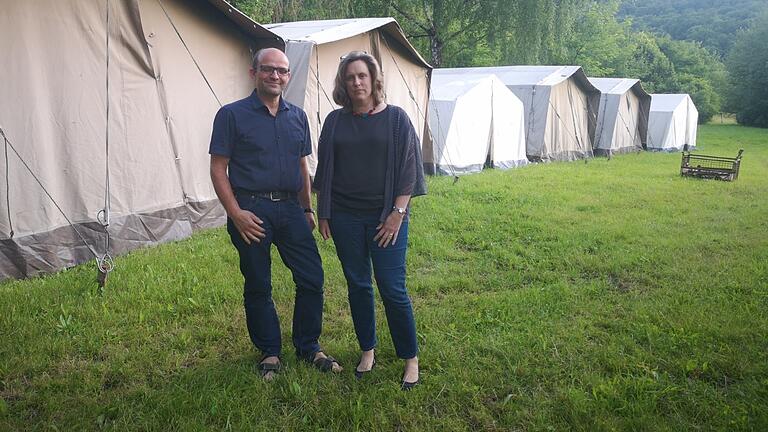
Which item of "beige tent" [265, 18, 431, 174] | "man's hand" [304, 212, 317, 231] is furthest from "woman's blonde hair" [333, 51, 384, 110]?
"beige tent" [265, 18, 431, 174]

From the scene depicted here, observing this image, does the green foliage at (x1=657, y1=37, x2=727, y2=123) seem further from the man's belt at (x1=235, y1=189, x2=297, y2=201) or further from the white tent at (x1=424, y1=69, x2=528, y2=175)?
the man's belt at (x1=235, y1=189, x2=297, y2=201)

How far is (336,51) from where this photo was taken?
838cm

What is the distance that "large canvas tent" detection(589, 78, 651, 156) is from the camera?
17797 millimetres

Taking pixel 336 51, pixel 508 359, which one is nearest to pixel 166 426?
pixel 508 359

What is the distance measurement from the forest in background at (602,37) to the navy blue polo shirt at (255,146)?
14.5 m

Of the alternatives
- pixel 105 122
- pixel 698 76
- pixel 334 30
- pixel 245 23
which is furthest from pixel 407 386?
pixel 698 76

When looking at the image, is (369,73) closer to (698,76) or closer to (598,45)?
(598,45)

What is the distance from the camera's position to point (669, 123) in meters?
20.8

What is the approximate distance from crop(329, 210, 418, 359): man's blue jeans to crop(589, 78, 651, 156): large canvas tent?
16.1 meters

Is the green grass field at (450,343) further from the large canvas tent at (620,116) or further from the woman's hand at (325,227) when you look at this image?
the large canvas tent at (620,116)

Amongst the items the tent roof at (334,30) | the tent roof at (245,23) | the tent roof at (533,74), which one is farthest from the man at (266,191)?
the tent roof at (533,74)

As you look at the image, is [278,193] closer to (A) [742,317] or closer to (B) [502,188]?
(A) [742,317]

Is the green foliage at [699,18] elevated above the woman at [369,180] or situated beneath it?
elevated above

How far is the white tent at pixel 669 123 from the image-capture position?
823 inches
